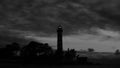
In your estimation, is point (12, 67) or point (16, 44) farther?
point (16, 44)

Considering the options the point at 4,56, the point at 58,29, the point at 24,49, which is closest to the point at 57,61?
the point at 58,29

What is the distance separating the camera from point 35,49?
74.4 meters

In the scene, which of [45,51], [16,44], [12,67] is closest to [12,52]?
[16,44]

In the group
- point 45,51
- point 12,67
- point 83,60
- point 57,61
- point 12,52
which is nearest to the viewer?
point 12,67

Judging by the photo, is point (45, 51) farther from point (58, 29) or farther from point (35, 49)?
point (58, 29)

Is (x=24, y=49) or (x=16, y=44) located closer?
(x=24, y=49)

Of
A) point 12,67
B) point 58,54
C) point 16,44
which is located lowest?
point 12,67

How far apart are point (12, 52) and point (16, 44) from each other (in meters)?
5.49

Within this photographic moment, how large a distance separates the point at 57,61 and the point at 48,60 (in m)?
3.76

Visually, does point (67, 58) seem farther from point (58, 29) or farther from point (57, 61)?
point (58, 29)

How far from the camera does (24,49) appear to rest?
75.6 m

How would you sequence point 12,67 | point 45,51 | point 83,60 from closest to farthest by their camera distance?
1. point 12,67
2. point 83,60
3. point 45,51

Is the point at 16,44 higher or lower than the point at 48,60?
higher

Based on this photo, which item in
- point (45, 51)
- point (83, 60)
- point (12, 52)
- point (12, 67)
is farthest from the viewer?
point (12, 52)
